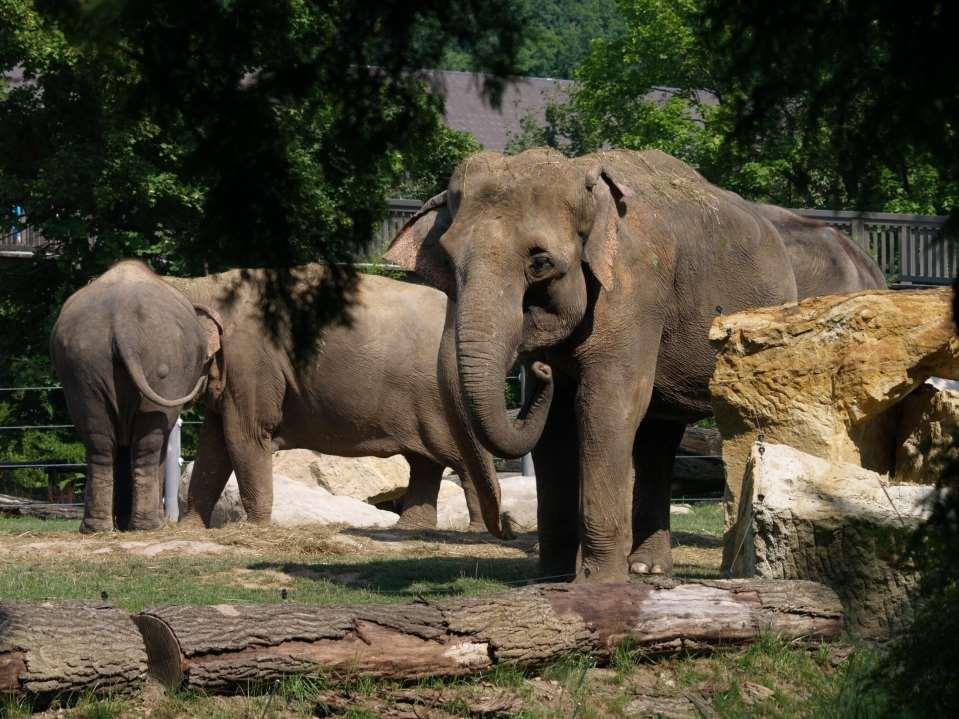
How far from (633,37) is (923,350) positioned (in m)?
24.0

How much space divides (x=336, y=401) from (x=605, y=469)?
5.93m

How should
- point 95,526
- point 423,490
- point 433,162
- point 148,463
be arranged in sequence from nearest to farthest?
point 95,526, point 148,463, point 423,490, point 433,162

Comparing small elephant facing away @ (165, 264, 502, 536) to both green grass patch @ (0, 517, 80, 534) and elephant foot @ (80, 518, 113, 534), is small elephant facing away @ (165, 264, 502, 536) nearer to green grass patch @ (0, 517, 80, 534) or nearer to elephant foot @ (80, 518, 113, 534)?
elephant foot @ (80, 518, 113, 534)

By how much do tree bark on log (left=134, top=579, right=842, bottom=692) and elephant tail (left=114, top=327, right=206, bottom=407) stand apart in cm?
658

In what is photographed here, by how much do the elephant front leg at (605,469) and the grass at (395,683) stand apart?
0.70 metres

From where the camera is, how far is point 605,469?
8430 mm

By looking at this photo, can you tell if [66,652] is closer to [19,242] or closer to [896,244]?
[19,242]

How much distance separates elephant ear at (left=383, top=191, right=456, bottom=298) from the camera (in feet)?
28.7

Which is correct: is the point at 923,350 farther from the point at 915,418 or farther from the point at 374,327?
the point at 374,327

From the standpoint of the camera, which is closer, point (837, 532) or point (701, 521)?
point (837, 532)

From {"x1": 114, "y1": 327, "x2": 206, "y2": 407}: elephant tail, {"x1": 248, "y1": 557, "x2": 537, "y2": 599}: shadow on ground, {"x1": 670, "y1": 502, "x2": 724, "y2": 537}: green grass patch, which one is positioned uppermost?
{"x1": 114, "y1": 327, "x2": 206, "y2": 407}: elephant tail

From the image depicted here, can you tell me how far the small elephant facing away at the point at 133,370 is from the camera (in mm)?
13172

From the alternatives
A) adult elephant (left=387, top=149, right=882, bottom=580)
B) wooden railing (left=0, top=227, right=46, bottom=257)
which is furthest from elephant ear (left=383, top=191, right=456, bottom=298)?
wooden railing (left=0, top=227, right=46, bottom=257)

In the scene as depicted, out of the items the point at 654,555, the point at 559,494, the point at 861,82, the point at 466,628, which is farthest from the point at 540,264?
the point at 861,82
